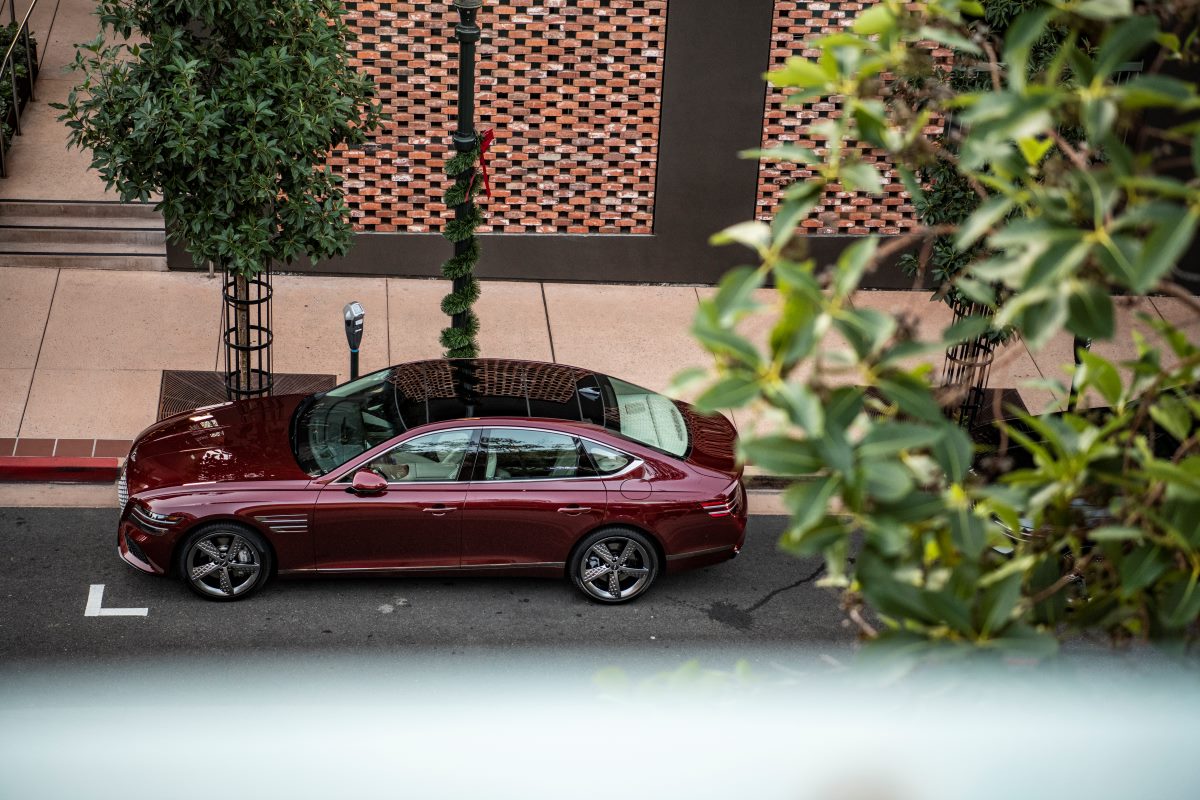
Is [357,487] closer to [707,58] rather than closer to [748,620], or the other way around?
[748,620]

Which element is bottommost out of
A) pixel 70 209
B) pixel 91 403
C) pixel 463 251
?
pixel 91 403

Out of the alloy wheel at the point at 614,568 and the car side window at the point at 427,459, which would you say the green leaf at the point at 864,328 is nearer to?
the car side window at the point at 427,459

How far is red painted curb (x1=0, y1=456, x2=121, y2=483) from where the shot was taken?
1027 cm

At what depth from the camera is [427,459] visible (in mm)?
8727

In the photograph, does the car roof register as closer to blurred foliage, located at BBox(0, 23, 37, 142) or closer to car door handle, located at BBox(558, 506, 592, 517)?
car door handle, located at BBox(558, 506, 592, 517)

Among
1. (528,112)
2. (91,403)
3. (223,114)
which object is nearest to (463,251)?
(223,114)

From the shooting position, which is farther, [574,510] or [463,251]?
[463,251]

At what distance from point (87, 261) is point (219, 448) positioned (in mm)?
5566

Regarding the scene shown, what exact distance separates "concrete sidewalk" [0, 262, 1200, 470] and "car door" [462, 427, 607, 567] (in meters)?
3.39

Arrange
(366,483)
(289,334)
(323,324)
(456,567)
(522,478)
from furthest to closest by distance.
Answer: (323,324) → (289,334) → (456,567) → (522,478) → (366,483)

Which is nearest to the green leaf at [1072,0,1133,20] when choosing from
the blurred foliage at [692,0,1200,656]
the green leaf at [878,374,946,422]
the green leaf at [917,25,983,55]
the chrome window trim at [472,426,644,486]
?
the blurred foliage at [692,0,1200,656]

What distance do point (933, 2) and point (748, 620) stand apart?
6798 millimetres

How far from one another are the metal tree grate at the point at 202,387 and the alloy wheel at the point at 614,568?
342 cm

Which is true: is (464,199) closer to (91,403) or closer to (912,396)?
(91,403)
